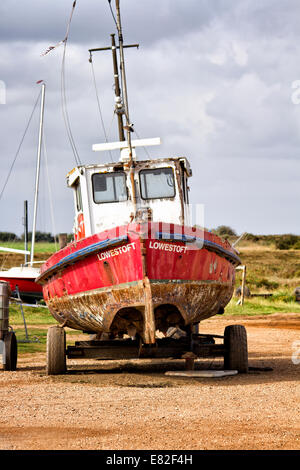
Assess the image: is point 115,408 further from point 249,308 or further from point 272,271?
point 272,271

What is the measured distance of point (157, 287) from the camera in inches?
376

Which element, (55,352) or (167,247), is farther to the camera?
(55,352)

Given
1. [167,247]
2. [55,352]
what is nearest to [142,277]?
[167,247]

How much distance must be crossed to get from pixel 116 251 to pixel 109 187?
94.7 inches

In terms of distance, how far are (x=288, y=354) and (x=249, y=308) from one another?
54.5 ft

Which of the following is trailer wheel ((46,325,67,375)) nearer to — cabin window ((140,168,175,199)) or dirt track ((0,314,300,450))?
dirt track ((0,314,300,450))

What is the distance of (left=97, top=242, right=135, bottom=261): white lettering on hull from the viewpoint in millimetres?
9545

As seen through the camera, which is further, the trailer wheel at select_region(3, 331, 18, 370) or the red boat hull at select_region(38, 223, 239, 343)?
the trailer wheel at select_region(3, 331, 18, 370)

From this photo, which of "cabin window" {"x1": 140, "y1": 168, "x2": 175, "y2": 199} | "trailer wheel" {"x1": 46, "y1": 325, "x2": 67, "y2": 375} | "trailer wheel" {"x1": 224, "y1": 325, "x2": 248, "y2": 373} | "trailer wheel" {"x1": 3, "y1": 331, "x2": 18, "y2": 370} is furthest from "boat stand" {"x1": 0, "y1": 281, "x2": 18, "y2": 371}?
"trailer wheel" {"x1": 224, "y1": 325, "x2": 248, "y2": 373}

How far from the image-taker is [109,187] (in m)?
11.9

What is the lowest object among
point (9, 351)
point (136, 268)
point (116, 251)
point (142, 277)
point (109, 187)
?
point (9, 351)

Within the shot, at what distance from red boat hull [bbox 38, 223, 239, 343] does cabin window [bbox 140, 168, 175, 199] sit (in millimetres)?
1448

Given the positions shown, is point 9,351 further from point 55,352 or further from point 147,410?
point 147,410
